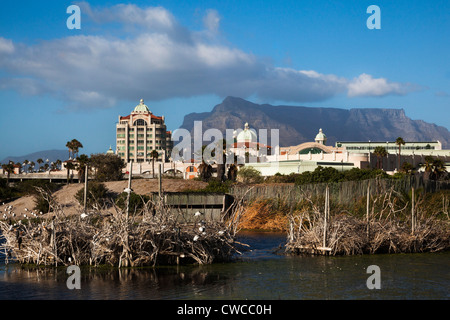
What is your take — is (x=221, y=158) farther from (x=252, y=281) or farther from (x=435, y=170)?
(x=252, y=281)

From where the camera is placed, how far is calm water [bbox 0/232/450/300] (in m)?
21.1

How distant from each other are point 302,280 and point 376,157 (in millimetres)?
99906

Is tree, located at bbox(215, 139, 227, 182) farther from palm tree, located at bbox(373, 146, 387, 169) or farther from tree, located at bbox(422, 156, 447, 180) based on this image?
palm tree, located at bbox(373, 146, 387, 169)

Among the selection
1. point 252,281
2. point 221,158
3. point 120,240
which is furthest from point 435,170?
point 120,240

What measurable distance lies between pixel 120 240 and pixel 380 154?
94771 millimetres

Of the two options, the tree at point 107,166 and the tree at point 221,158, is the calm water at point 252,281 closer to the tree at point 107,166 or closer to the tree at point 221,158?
the tree at point 221,158

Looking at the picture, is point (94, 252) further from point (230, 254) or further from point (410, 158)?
point (410, 158)

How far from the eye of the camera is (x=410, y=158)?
126438 mm

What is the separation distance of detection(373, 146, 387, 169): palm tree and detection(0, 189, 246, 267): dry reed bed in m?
89.8

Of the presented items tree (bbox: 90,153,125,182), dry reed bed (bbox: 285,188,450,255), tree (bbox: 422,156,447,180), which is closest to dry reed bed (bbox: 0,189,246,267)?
dry reed bed (bbox: 285,188,450,255)

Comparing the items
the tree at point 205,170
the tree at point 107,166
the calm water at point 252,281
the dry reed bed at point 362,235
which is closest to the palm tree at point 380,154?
the tree at point 205,170

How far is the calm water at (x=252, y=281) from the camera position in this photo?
21.1m

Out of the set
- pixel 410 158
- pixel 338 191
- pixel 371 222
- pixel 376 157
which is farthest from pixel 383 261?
pixel 410 158

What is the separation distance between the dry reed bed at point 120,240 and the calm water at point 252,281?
643 mm
